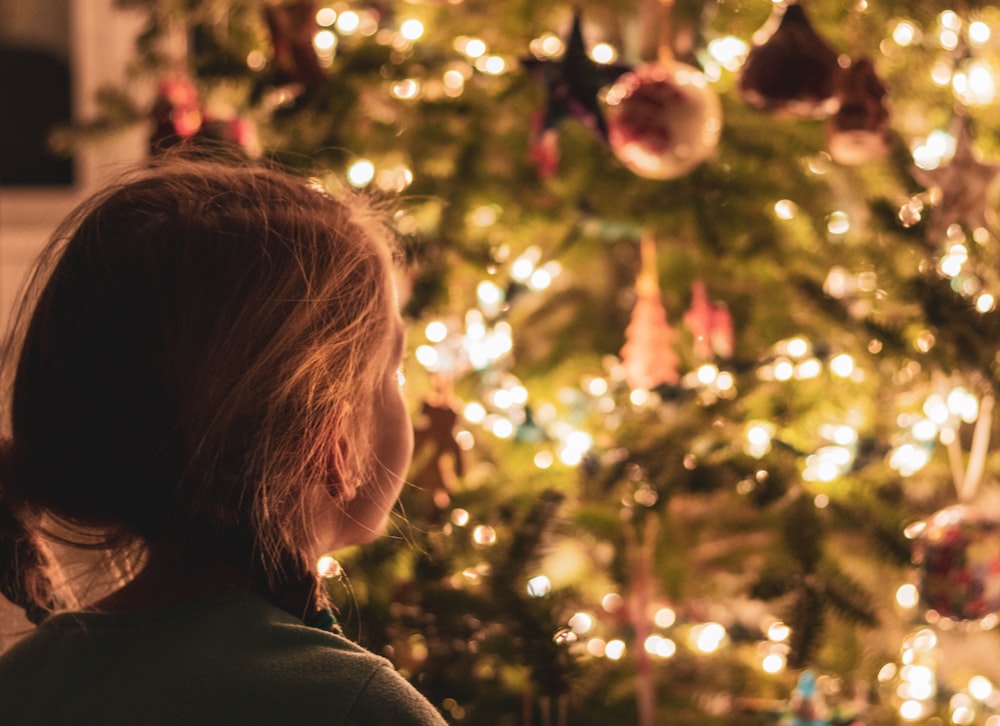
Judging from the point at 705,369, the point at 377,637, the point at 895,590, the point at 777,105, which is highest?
the point at 777,105

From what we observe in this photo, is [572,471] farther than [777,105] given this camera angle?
Yes

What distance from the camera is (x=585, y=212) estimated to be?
4.61 feet

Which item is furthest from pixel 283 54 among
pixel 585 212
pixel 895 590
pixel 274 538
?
pixel 895 590

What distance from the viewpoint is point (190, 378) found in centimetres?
66

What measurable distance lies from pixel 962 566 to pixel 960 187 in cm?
38

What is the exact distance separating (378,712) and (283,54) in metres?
0.92

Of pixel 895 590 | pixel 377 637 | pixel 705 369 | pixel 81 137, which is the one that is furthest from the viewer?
pixel 81 137

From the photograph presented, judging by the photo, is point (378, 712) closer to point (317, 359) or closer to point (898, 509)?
point (317, 359)

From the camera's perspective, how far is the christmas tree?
1119mm

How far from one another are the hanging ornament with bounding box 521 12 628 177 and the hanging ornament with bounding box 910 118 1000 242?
0.35 meters

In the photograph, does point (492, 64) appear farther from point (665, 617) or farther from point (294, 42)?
point (665, 617)

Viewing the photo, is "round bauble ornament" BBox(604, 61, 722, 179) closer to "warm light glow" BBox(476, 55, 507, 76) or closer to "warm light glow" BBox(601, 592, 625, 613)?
"warm light glow" BBox(476, 55, 507, 76)

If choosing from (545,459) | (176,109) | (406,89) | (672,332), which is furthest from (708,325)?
(176,109)

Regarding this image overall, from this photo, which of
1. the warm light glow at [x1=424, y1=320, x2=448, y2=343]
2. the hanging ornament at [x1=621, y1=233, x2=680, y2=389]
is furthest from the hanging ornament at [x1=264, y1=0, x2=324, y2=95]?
the hanging ornament at [x1=621, y1=233, x2=680, y2=389]
